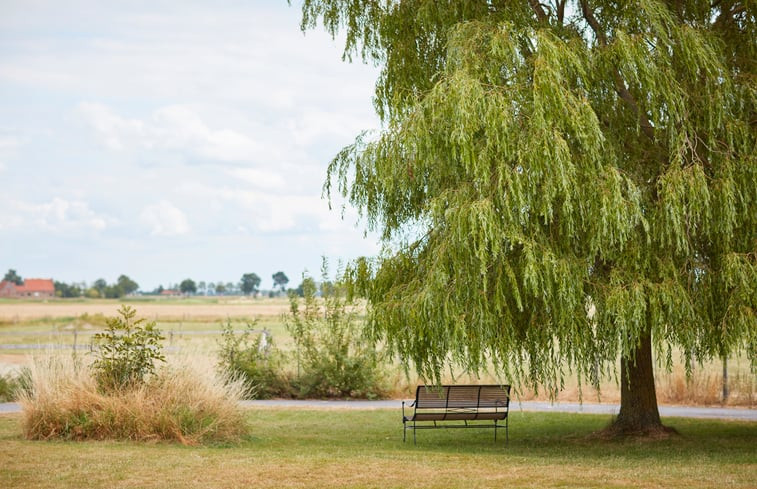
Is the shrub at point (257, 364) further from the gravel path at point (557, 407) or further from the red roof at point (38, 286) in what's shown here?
the red roof at point (38, 286)

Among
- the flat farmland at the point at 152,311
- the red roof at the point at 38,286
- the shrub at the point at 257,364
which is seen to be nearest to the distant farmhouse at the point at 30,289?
the red roof at the point at 38,286

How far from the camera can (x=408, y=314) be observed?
11.5m

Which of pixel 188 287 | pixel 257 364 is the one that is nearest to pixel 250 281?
pixel 188 287

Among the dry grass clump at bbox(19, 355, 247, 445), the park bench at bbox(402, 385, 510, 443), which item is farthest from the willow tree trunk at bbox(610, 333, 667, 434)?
the dry grass clump at bbox(19, 355, 247, 445)

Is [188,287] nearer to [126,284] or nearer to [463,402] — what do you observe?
[126,284]

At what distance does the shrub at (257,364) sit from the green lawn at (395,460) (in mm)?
5137

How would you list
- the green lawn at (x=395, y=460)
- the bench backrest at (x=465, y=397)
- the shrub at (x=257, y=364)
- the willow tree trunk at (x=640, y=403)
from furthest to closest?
the shrub at (x=257, y=364), the willow tree trunk at (x=640, y=403), the bench backrest at (x=465, y=397), the green lawn at (x=395, y=460)

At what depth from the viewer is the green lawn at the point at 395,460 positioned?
30.5 feet

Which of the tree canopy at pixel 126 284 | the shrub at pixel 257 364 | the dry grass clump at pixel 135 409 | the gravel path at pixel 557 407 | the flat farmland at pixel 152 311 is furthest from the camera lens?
the tree canopy at pixel 126 284

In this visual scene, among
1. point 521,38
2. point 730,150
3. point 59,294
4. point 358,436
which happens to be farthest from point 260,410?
point 59,294

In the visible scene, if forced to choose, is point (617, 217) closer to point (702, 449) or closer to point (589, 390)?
point (702, 449)

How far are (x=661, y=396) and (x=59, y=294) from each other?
151 meters

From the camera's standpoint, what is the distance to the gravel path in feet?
56.5

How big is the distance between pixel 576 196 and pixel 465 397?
167 inches
